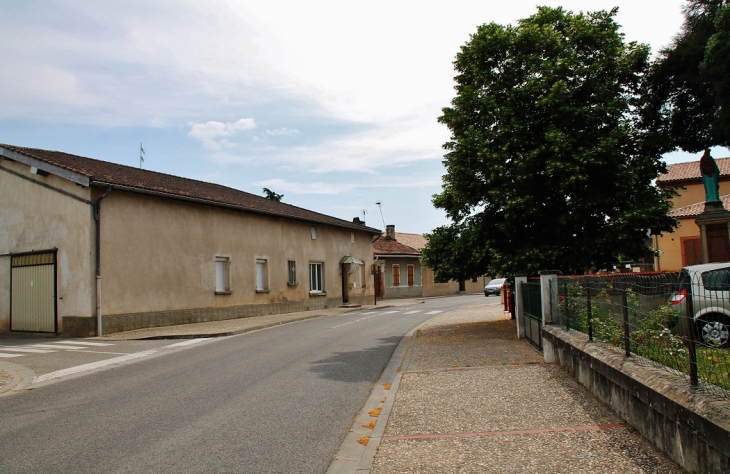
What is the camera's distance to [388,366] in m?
10.5

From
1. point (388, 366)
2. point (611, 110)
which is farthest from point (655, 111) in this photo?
point (388, 366)

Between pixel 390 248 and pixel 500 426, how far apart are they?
41642mm

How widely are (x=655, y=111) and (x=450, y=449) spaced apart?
507 inches

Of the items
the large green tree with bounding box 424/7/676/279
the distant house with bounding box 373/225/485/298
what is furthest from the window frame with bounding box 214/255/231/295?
the distant house with bounding box 373/225/485/298

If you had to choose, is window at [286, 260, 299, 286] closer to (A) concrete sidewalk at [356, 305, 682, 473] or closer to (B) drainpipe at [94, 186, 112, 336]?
(B) drainpipe at [94, 186, 112, 336]

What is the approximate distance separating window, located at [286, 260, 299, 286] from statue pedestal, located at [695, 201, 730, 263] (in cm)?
1688

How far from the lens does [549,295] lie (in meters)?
10.2

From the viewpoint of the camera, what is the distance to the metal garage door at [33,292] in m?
17.8

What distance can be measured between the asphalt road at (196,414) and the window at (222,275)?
10.3m

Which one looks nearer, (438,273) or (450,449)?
(450,449)

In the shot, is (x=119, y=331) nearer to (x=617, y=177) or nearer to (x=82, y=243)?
(x=82, y=243)

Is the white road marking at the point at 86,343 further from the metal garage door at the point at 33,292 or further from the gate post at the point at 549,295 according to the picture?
the gate post at the point at 549,295

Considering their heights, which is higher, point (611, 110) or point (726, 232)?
point (611, 110)

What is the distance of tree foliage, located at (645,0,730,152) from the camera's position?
1355cm
